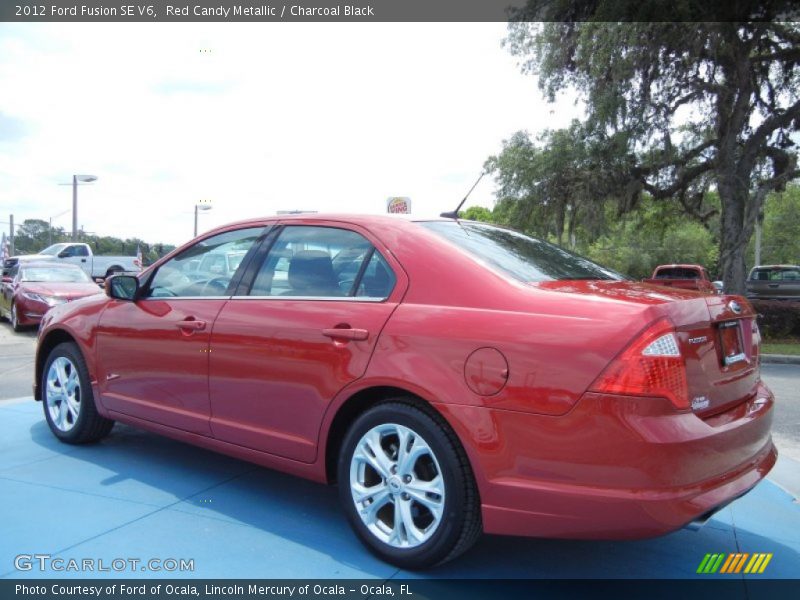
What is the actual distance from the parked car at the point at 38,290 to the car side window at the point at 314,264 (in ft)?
32.5

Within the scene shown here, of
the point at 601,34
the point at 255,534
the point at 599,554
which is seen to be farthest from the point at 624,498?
the point at 601,34

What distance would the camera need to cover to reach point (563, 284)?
3088 millimetres

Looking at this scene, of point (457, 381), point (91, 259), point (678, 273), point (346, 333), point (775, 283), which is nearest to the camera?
point (457, 381)

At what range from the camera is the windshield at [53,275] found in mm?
14086

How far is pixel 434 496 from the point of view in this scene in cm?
288

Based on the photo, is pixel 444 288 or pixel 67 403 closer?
pixel 444 288

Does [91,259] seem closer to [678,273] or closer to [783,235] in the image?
[678,273]

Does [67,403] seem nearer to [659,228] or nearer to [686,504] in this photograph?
[686,504]

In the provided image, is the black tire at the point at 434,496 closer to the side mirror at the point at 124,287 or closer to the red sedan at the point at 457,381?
the red sedan at the point at 457,381

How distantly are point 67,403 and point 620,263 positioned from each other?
2347 inches

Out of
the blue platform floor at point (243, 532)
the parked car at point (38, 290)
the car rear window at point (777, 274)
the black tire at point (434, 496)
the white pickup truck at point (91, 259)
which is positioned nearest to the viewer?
the black tire at point (434, 496)

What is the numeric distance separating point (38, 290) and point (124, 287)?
10421mm

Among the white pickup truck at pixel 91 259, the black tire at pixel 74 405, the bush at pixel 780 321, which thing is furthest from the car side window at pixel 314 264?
the white pickup truck at pixel 91 259

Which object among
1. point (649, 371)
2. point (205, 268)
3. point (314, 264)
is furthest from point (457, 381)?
point (205, 268)
